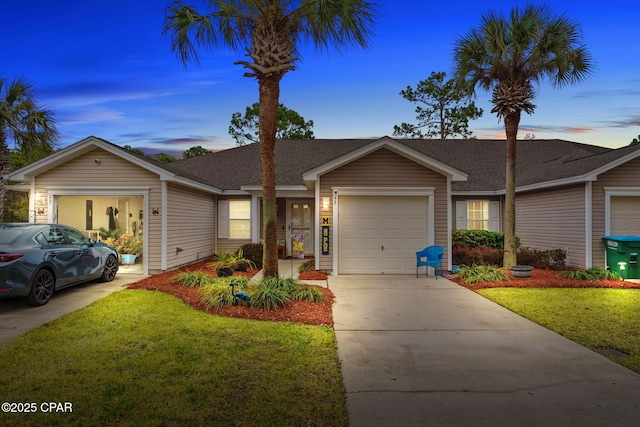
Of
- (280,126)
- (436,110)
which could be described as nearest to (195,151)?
(280,126)

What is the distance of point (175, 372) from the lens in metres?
3.97

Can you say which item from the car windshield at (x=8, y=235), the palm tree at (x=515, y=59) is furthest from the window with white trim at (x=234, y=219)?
the palm tree at (x=515, y=59)

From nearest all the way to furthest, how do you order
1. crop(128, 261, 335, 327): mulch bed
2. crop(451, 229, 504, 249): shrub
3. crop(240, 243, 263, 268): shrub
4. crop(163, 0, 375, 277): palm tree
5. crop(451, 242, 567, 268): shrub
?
crop(128, 261, 335, 327): mulch bed → crop(163, 0, 375, 277): palm tree → crop(451, 242, 567, 268): shrub → crop(240, 243, 263, 268): shrub → crop(451, 229, 504, 249): shrub

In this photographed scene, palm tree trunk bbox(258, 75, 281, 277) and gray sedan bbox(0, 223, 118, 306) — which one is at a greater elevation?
palm tree trunk bbox(258, 75, 281, 277)

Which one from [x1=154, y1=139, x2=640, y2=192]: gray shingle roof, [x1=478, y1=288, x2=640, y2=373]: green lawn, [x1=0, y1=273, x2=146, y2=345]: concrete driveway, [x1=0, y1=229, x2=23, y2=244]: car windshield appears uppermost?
[x1=154, y1=139, x2=640, y2=192]: gray shingle roof

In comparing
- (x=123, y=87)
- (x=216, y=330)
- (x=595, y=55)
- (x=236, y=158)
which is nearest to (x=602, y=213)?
(x=595, y=55)

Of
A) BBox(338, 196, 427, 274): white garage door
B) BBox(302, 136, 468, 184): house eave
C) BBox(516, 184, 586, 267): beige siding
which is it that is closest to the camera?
BBox(302, 136, 468, 184): house eave

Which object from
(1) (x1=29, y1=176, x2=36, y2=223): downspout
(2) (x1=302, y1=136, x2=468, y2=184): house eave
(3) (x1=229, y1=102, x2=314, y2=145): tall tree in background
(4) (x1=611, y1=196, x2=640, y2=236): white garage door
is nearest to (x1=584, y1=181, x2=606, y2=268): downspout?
(4) (x1=611, y1=196, x2=640, y2=236): white garage door

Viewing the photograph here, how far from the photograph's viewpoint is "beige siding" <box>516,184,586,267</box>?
38.1 feet

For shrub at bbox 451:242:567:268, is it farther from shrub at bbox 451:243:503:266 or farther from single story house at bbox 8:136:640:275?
single story house at bbox 8:136:640:275

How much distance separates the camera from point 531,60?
1044 centimetres

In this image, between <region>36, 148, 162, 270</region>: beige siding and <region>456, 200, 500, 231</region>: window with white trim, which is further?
<region>456, 200, 500, 231</region>: window with white trim

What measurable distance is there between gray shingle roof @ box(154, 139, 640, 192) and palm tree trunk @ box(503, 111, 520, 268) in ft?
9.30

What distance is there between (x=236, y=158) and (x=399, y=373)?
638 inches
